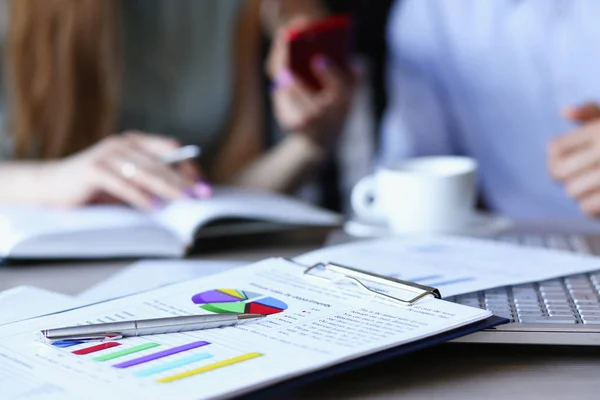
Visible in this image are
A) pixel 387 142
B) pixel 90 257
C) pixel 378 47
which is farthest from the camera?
pixel 378 47

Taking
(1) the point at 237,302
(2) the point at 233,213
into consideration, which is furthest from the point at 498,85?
(1) the point at 237,302

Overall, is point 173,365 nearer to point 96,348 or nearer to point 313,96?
point 96,348

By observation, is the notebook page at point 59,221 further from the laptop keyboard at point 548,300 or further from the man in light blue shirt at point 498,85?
the man in light blue shirt at point 498,85

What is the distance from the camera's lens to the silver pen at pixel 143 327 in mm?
465

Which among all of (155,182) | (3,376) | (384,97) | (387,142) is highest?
(384,97)

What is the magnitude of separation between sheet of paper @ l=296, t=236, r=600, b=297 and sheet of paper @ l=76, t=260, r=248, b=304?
12 cm

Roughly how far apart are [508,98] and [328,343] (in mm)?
941

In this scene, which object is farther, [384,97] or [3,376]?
[384,97]

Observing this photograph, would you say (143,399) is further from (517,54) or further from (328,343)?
(517,54)

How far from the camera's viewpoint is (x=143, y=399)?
1.24 feet

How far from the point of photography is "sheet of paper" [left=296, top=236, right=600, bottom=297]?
613mm

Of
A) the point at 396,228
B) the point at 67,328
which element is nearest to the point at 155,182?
the point at 396,228

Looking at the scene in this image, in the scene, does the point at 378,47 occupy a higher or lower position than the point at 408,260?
higher

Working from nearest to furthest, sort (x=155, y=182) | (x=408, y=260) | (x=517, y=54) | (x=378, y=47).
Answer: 1. (x=408, y=260)
2. (x=155, y=182)
3. (x=517, y=54)
4. (x=378, y=47)
